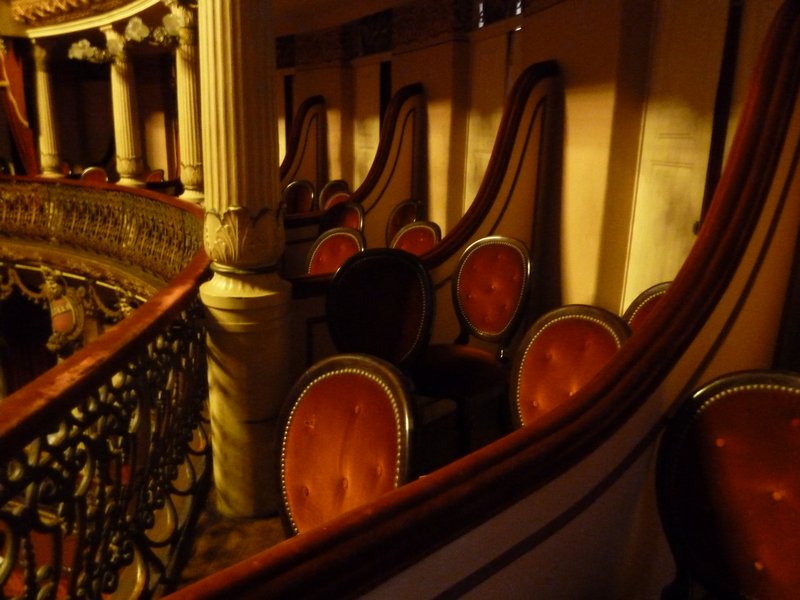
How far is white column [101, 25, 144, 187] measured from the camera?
334 inches

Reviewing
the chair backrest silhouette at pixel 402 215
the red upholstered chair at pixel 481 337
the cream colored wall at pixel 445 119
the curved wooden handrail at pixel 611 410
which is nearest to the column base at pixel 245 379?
the red upholstered chair at pixel 481 337

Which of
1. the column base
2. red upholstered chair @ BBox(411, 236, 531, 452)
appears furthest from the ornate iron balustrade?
red upholstered chair @ BBox(411, 236, 531, 452)

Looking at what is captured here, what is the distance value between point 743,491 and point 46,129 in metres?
11.6

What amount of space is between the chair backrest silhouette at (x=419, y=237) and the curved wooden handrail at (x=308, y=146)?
3.24 metres

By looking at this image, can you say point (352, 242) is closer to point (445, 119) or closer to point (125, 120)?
point (445, 119)

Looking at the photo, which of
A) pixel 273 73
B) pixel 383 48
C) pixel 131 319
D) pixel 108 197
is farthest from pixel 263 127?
pixel 108 197

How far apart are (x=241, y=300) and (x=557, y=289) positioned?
1835 mm

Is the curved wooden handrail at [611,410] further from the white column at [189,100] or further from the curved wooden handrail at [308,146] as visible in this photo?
the curved wooden handrail at [308,146]

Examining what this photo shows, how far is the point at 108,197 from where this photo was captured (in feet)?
22.5

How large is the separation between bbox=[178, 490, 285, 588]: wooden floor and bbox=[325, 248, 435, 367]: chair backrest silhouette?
746 millimetres

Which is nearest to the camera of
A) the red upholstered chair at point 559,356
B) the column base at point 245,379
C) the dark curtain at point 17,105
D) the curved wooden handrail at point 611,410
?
the curved wooden handrail at point 611,410

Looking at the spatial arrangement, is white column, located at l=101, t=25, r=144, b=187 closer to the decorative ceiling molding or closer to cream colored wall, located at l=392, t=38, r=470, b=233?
the decorative ceiling molding

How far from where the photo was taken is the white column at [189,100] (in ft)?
20.0

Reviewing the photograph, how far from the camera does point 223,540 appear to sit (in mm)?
2371
